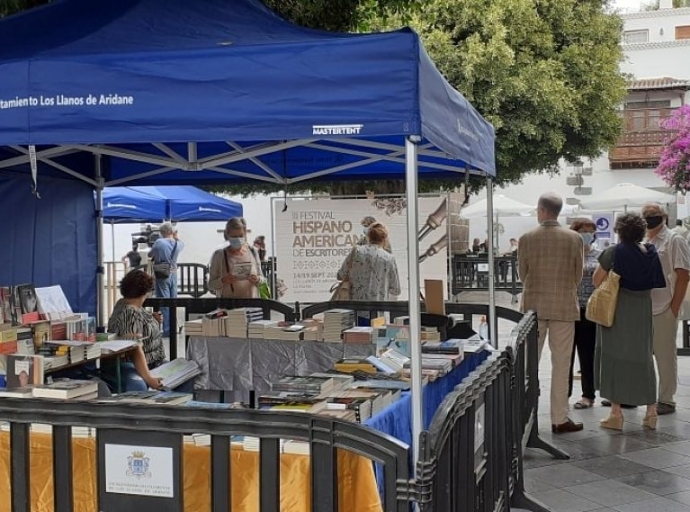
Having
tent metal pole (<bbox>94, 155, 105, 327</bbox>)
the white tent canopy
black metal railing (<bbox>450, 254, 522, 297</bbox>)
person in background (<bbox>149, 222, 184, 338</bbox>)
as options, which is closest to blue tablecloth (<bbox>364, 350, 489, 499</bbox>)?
tent metal pole (<bbox>94, 155, 105, 327</bbox>)

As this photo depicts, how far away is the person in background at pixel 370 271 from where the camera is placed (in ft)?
26.7

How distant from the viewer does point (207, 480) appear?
2.97m

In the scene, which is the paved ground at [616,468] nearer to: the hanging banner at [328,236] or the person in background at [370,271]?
the person in background at [370,271]

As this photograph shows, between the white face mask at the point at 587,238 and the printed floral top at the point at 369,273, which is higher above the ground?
the white face mask at the point at 587,238

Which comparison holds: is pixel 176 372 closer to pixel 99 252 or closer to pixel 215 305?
pixel 215 305

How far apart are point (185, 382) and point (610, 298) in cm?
346

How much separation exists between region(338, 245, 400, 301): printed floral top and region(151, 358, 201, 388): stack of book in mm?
2068

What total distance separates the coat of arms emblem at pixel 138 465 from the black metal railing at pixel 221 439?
0.17ft

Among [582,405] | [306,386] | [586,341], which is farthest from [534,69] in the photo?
[306,386]

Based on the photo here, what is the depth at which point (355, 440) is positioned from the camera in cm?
261

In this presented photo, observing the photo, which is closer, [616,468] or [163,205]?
[616,468]

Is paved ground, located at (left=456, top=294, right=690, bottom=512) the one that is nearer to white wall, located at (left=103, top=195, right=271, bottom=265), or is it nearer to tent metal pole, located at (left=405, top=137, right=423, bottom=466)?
tent metal pole, located at (left=405, top=137, right=423, bottom=466)

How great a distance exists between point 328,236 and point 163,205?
11.4 ft

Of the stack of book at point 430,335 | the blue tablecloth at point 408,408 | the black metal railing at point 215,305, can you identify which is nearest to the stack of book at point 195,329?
the black metal railing at point 215,305
